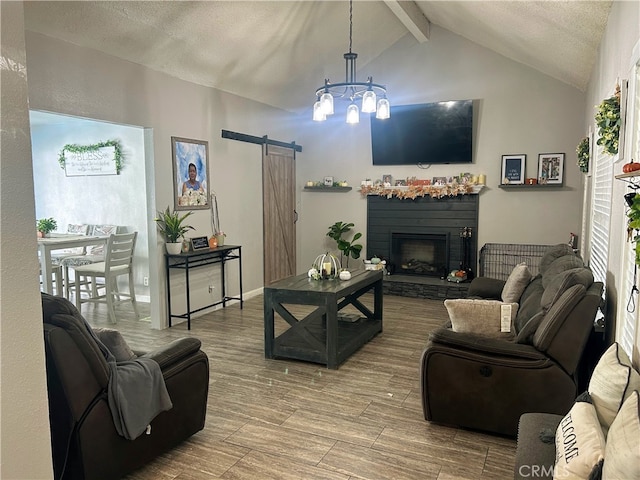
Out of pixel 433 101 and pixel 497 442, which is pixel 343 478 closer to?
pixel 497 442

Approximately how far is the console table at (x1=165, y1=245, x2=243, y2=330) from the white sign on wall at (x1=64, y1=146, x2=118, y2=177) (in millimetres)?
2035

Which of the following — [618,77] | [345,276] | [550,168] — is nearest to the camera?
[618,77]

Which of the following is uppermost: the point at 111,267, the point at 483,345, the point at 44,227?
the point at 44,227

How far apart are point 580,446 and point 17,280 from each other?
76.3 inches

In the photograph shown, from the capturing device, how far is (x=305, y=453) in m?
2.71

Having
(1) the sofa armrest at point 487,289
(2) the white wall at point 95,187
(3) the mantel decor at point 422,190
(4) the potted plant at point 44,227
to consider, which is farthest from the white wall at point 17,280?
(3) the mantel decor at point 422,190

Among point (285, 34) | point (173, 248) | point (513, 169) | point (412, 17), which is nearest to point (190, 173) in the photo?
point (173, 248)

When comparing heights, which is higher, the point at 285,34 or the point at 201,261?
the point at 285,34

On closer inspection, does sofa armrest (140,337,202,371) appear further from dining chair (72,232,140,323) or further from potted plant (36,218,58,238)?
potted plant (36,218,58,238)

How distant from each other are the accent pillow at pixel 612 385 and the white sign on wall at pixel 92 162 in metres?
6.29

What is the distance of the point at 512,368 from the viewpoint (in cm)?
277

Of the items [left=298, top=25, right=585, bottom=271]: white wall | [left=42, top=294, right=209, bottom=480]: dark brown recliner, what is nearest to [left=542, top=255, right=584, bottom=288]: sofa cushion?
[left=298, top=25, right=585, bottom=271]: white wall

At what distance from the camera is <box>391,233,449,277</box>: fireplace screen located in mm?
7023

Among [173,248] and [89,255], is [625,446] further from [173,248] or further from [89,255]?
[89,255]
